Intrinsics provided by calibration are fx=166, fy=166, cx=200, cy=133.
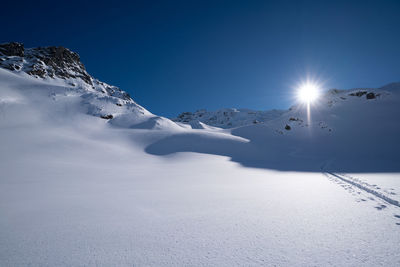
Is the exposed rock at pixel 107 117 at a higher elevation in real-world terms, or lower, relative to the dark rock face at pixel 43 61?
lower

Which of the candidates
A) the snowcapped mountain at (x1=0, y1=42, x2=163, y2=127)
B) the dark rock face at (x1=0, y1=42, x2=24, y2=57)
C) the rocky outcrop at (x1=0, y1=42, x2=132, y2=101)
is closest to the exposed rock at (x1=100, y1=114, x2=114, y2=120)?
the snowcapped mountain at (x1=0, y1=42, x2=163, y2=127)

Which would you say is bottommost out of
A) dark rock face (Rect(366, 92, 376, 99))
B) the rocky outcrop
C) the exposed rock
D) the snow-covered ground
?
the snow-covered ground

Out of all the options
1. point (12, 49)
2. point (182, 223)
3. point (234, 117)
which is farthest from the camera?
point (234, 117)

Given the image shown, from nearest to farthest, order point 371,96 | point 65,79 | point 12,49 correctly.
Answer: point 371,96
point 65,79
point 12,49

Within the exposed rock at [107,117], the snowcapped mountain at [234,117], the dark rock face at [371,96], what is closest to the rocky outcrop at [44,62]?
the exposed rock at [107,117]

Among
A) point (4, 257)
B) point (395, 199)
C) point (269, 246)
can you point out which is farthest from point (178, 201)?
point (395, 199)

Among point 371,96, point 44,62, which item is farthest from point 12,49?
point 371,96

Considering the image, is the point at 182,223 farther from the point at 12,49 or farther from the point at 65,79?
the point at 12,49

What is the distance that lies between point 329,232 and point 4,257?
18.2ft

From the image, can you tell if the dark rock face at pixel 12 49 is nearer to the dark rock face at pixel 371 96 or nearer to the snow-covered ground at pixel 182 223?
the snow-covered ground at pixel 182 223

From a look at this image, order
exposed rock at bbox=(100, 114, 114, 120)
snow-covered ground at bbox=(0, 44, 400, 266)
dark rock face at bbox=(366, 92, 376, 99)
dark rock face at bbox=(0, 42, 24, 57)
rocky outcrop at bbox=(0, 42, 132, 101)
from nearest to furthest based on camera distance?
1. snow-covered ground at bbox=(0, 44, 400, 266)
2. exposed rock at bbox=(100, 114, 114, 120)
3. dark rock face at bbox=(366, 92, 376, 99)
4. rocky outcrop at bbox=(0, 42, 132, 101)
5. dark rock face at bbox=(0, 42, 24, 57)

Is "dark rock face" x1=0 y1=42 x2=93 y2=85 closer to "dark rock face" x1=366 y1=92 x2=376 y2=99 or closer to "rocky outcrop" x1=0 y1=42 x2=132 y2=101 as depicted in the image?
"rocky outcrop" x1=0 y1=42 x2=132 y2=101

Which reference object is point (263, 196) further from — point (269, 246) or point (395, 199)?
point (395, 199)

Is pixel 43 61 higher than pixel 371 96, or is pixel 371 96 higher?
pixel 43 61
